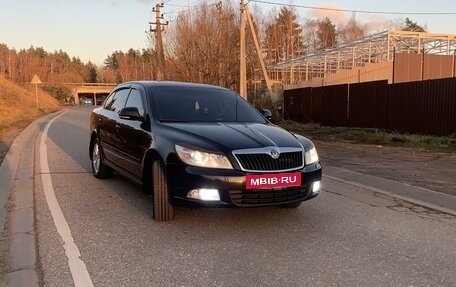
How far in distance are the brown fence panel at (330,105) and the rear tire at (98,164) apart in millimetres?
13393

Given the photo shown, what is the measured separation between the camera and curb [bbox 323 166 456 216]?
6.69 metres

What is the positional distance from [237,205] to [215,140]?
0.72 m

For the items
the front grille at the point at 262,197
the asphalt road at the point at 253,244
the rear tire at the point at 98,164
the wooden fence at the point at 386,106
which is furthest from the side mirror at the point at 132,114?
the wooden fence at the point at 386,106

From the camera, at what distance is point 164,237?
499 cm

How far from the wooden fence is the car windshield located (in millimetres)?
9911

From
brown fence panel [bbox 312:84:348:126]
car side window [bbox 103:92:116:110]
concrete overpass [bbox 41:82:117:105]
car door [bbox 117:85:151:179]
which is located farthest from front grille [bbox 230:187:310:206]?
concrete overpass [bbox 41:82:117:105]

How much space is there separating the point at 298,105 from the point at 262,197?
18887 millimetres

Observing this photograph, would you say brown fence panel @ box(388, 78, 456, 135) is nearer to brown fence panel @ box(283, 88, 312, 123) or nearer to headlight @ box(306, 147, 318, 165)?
brown fence panel @ box(283, 88, 312, 123)

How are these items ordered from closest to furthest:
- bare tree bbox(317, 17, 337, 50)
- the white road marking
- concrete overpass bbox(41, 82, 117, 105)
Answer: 1. the white road marking
2. bare tree bbox(317, 17, 337, 50)
3. concrete overpass bbox(41, 82, 117, 105)

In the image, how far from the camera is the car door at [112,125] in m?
7.14

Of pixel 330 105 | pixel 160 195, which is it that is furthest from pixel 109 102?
pixel 330 105

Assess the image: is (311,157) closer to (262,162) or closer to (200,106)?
(262,162)

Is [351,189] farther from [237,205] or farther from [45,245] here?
[45,245]

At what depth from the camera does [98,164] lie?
26.7 feet
